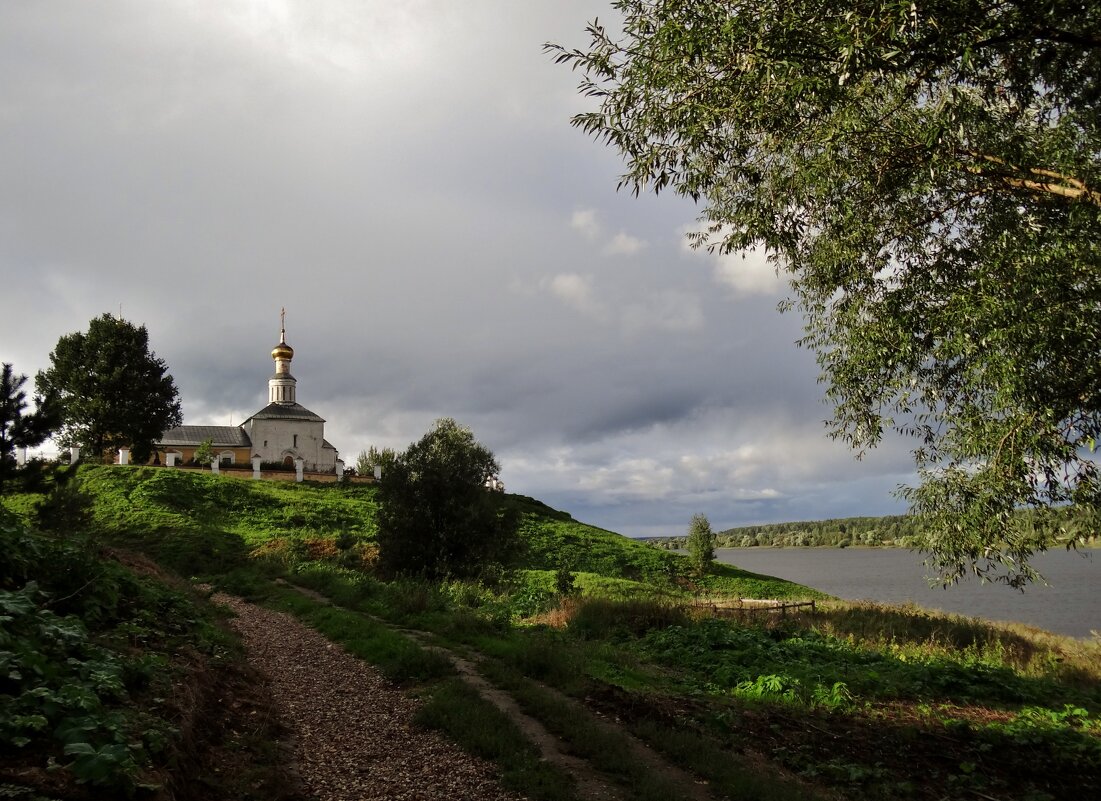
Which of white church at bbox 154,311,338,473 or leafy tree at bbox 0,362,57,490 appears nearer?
leafy tree at bbox 0,362,57,490

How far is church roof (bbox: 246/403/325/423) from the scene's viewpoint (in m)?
72.6

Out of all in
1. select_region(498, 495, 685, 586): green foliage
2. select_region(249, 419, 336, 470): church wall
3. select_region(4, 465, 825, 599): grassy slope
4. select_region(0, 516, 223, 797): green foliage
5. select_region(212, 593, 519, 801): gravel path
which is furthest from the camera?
select_region(249, 419, 336, 470): church wall

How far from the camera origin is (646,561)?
46.9 metres

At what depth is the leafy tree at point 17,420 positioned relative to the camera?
16062 millimetres

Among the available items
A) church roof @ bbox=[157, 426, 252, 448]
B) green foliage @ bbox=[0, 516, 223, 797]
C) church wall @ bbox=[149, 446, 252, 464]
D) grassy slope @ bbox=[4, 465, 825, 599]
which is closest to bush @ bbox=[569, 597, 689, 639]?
grassy slope @ bbox=[4, 465, 825, 599]

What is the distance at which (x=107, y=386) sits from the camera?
5888 centimetres

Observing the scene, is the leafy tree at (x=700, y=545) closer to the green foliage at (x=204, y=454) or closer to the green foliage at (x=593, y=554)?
the green foliage at (x=593, y=554)

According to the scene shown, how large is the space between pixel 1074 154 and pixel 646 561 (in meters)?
41.0

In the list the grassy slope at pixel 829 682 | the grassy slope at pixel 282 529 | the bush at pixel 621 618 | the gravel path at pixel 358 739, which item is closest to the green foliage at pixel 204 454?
the grassy slope at pixel 282 529

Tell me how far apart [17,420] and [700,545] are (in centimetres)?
3974

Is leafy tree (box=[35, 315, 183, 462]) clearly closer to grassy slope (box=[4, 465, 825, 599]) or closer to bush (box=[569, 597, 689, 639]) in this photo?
grassy slope (box=[4, 465, 825, 599])

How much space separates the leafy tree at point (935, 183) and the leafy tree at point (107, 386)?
63123 millimetres

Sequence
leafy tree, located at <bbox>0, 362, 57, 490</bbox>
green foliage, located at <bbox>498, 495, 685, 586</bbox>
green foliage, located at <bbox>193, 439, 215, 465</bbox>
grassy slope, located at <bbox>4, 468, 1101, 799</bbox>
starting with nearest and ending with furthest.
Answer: grassy slope, located at <bbox>4, 468, 1101, 799</bbox> < leafy tree, located at <bbox>0, 362, 57, 490</bbox> < green foliage, located at <bbox>498, 495, 685, 586</bbox> < green foliage, located at <bbox>193, 439, 215, 465</bbox>

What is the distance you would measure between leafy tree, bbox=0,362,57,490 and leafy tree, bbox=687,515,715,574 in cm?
3887
